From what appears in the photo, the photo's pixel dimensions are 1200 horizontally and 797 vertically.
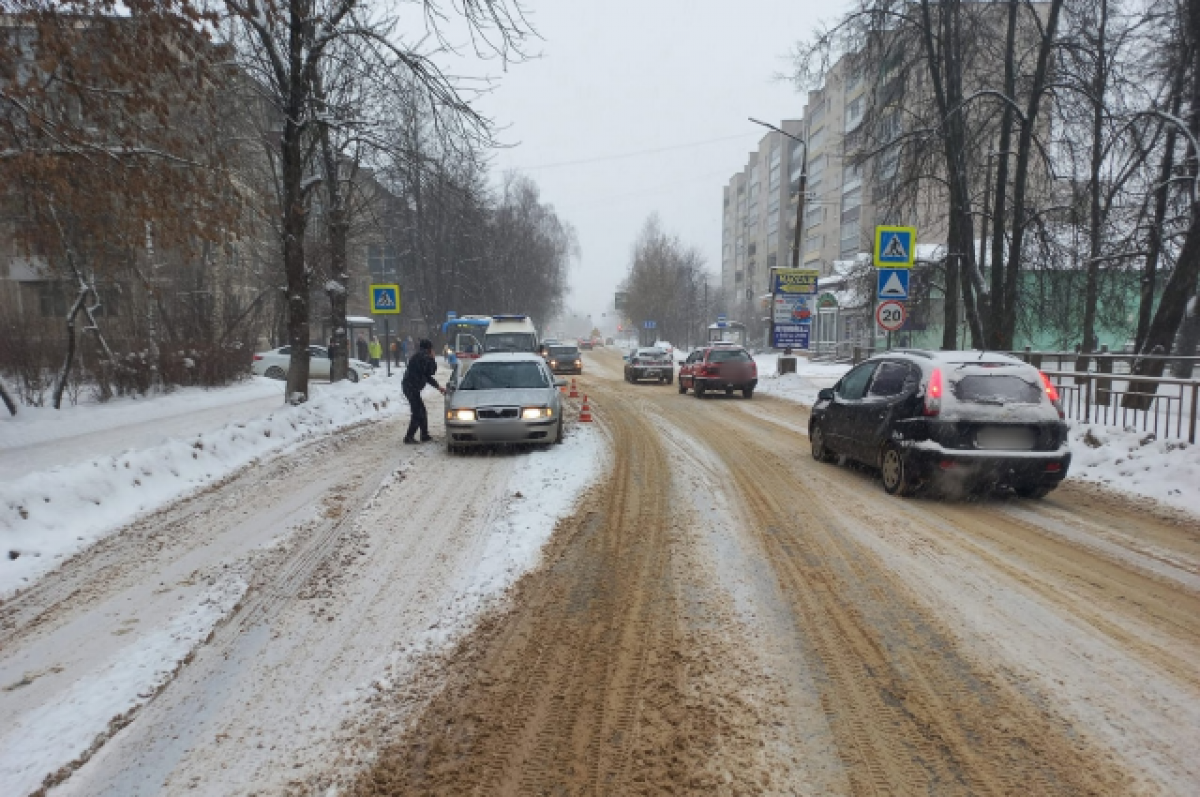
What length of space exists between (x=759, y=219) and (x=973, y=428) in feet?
310

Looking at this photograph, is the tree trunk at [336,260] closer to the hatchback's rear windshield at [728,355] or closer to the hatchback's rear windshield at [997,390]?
the hatchback's rear windshield at [728,355]

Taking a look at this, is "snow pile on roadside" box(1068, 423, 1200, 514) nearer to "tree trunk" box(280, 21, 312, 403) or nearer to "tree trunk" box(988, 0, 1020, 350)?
"tree trunk" box(988, 0, 1020, 350)

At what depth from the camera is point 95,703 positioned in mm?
3629

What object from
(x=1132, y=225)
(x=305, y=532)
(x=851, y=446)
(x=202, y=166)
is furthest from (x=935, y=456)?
(x=1132, y=225)

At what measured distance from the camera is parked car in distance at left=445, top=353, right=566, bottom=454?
10.7m

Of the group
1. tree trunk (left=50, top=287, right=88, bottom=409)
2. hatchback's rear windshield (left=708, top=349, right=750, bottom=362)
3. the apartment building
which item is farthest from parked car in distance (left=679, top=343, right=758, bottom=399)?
the apartment building

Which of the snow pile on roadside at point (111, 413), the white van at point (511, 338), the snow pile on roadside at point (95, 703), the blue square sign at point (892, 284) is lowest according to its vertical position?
the snow pile on roadside at point (95, 703)

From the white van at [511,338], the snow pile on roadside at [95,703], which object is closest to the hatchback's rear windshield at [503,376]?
the snow pile on roadside at [95,703]

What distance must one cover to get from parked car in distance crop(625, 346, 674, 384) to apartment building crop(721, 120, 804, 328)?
134ft

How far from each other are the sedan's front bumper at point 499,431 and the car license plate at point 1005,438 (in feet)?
19.0

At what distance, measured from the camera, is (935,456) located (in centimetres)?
754

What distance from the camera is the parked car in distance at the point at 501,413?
35.2 feet

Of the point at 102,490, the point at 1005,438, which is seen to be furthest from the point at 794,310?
the point at 102,490

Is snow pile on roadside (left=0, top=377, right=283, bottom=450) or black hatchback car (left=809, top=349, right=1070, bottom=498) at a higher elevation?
black hatchback car (left=809, top=349, right=1070, bottom=498)
